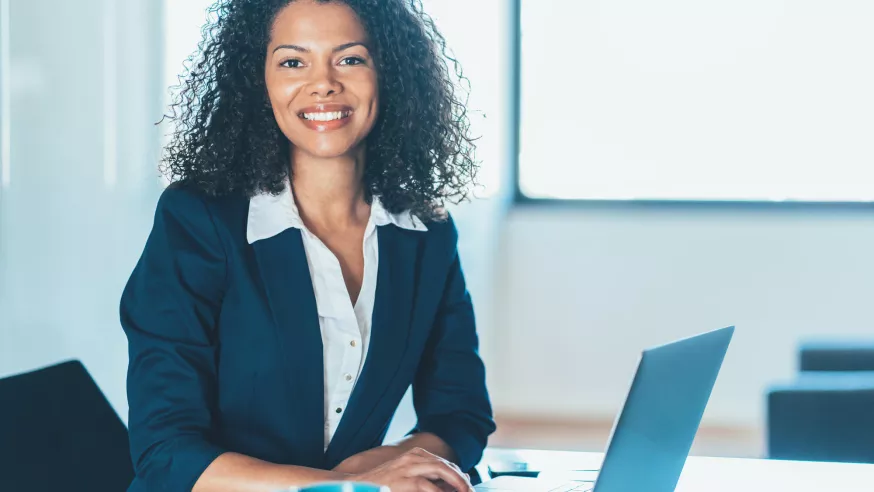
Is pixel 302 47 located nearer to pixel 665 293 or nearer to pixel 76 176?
pixel 76 176

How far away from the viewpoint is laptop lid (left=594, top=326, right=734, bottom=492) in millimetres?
951

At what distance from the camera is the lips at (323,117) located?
4.82ft

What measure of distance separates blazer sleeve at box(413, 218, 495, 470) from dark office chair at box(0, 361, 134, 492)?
447mm

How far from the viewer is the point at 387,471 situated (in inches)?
47.1

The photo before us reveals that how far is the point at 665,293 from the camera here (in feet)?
15.0

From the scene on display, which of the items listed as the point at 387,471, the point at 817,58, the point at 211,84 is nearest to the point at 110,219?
the point at 211,84

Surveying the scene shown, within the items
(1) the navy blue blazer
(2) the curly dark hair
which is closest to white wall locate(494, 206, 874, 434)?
(2) the curly dark hair

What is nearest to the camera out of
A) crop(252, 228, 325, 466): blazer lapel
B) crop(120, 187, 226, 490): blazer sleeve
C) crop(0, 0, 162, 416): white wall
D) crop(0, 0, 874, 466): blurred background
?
crop(120, 187, 226, 490): blazer sleeve

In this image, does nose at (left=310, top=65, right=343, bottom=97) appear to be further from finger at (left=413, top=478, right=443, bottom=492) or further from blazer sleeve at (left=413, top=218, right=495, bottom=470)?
finger at (left=413, top=478, right=443, bottom=492)

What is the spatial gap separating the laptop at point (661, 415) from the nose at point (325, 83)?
65 cm

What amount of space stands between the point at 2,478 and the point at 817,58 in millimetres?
3988

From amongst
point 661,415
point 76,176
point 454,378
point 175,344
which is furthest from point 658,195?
point 661,415

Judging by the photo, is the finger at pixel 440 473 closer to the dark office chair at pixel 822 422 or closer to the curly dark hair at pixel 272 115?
the curly dark hair at pixel 272 115

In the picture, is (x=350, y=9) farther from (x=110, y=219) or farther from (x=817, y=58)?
(x=817, y=58)
